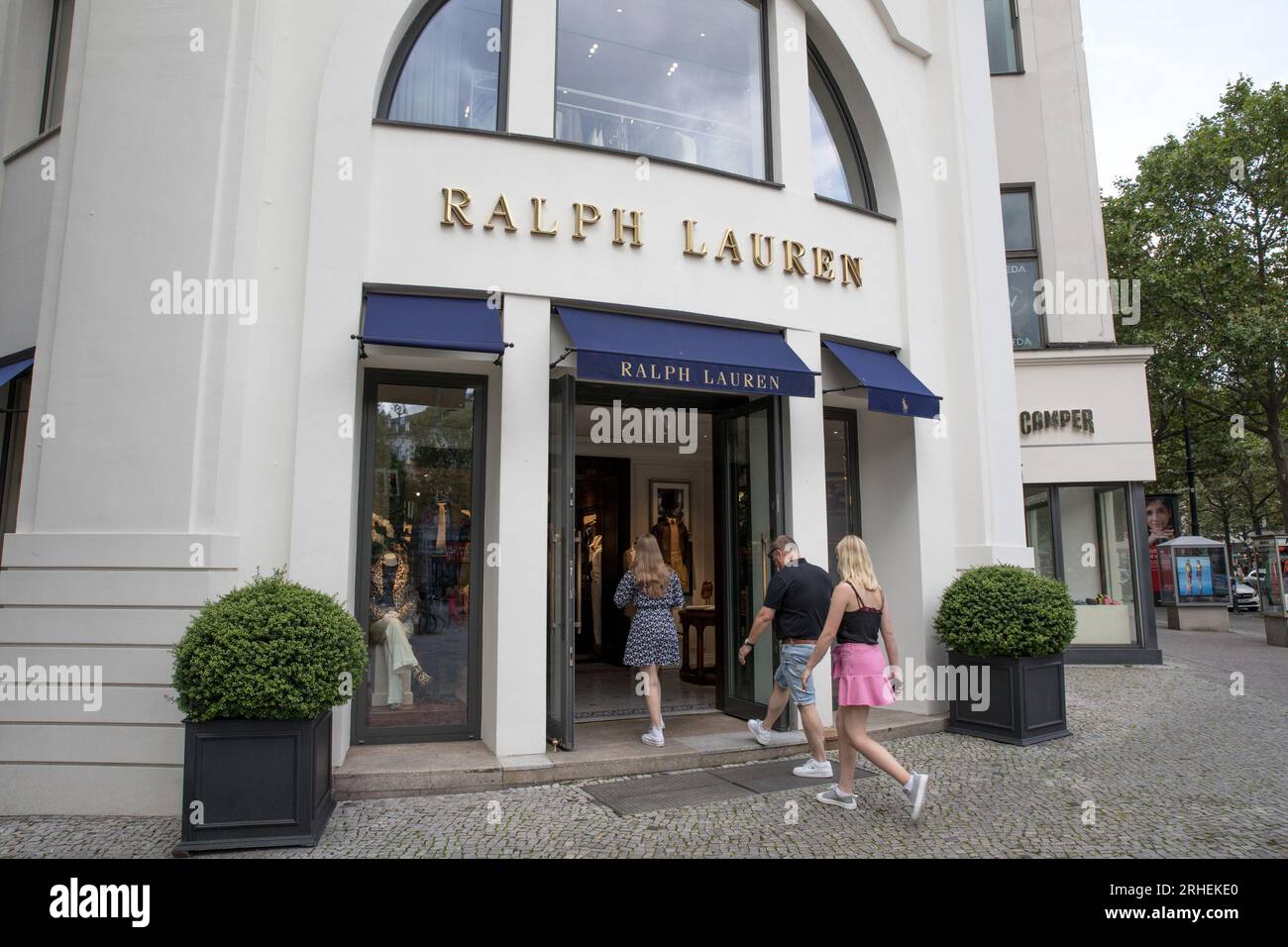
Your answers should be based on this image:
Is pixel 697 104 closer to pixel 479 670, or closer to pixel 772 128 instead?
pixel 772 128

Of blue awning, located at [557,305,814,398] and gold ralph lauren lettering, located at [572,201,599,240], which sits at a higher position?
gold ralph lauren lettering, located at [572,201,599,240]

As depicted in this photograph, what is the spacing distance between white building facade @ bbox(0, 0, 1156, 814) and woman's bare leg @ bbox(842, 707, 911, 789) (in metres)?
2.30

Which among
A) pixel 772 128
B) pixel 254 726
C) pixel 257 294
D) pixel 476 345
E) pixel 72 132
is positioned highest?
pixel 772 128

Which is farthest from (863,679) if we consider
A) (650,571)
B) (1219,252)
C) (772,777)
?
(1219,252)

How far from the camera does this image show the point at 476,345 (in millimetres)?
6281

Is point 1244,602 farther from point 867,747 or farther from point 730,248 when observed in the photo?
point 867,747

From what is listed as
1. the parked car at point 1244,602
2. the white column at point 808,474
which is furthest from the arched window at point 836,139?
the parked car at point 1244,602

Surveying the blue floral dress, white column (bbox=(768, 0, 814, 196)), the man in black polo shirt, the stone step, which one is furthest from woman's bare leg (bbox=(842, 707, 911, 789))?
white column (bbox=(768, 0, 814, 196))

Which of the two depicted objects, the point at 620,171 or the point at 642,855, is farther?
the point at 620,171

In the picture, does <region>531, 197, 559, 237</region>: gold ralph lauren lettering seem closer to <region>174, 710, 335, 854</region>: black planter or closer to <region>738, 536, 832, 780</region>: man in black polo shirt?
<region>738, 536, 832, 780</region>: man in black polo shirt

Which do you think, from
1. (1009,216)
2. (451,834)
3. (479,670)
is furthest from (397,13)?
(1009,216)

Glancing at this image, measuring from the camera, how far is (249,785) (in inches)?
186

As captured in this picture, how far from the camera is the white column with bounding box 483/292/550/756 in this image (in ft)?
21.0

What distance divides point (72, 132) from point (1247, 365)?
1000 inches
